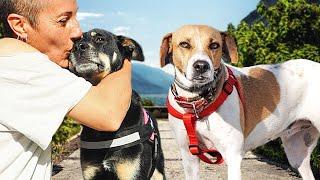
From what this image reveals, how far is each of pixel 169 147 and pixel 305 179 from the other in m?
5.85

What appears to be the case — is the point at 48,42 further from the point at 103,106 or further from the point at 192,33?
the point at 192,33

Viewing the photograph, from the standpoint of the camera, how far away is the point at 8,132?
2635 millimetres

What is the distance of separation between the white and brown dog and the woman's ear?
6.04 feet

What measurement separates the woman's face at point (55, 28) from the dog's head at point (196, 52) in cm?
156

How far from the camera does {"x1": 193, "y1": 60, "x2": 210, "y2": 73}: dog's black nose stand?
166 inches

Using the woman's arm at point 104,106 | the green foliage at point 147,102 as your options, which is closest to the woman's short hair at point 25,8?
the woman's arm at point 104,106

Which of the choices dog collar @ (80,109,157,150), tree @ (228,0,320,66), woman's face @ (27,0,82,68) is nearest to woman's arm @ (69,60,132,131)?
woman's face @ (27,0,82,68)

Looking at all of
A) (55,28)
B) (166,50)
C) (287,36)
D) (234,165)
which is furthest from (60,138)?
(55,28)

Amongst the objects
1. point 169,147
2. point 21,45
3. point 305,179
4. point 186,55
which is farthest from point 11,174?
point 169,147

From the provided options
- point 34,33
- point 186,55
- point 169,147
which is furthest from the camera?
point 169,147

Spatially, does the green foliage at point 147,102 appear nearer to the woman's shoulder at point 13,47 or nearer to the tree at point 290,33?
the tree at point 290,33

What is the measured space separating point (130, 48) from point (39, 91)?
1877 millimetres

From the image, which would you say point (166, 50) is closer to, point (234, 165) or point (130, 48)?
point (130, 48)

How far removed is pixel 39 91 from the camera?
2.50 meters
